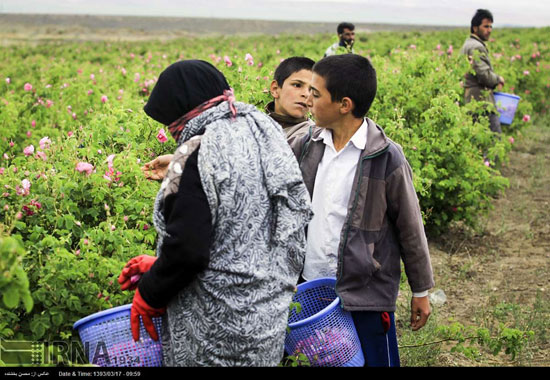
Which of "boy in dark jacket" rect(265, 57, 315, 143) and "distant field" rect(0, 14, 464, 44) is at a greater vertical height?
"boy in dark jacket" rect(265, 57, 315, 143)

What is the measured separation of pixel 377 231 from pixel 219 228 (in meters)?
0.92

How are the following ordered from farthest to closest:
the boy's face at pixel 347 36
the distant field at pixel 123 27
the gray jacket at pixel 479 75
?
the distant field at pixel 123 27
the boy's face at pixel 347 36
the gray jacket at pixel 479 75

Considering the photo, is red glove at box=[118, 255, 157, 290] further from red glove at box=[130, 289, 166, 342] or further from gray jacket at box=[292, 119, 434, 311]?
gray jacket at box=[292, 119, 434, 311]

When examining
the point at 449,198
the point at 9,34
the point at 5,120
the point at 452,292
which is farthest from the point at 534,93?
the point at 9,34

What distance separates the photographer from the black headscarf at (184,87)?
6.46 feet

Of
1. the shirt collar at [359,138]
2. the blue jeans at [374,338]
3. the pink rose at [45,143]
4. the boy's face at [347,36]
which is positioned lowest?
the blue jeans at [374,338]

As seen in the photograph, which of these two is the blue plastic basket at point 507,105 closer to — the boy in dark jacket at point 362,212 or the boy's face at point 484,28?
the boy's face at point 484,28

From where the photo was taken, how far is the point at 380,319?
8.70 feet

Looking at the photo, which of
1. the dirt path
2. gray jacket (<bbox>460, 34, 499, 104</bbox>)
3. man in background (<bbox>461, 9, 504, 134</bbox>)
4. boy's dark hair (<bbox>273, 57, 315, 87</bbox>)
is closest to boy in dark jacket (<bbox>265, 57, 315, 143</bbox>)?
boy's dark hair (<bbox>273, 57, 315, 87</bbox>)

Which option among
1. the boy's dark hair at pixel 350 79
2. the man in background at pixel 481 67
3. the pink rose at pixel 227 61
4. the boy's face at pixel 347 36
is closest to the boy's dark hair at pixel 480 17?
the man in background at pixel 481 67

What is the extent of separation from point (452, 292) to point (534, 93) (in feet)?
29.1

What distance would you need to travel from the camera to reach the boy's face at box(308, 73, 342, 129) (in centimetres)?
266

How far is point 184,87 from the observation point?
1969mm

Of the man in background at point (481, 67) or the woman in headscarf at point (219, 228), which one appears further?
the man in background at point (481, 67)
